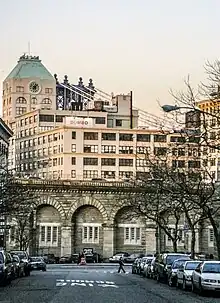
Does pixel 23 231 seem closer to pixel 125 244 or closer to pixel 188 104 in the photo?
pixel 125 244

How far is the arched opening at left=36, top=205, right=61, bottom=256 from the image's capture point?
123125mm

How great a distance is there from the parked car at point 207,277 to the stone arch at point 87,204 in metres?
79.5

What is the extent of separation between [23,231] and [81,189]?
43.8 feet

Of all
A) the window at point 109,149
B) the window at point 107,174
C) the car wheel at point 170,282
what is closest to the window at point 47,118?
the window at point 109,149

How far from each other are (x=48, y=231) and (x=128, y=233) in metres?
11.1

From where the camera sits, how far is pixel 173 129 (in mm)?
52125

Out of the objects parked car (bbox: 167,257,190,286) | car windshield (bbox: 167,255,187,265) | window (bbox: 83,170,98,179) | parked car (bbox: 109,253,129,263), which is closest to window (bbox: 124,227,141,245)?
parked car (bbox: 109,253,129,263)

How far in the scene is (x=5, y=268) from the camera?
175 ft

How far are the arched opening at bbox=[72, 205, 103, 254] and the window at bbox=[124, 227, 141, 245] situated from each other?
12.1ft

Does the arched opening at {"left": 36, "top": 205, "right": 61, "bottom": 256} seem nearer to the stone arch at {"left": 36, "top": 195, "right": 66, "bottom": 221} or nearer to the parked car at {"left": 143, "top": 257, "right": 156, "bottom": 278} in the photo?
the stone arch at {"left": 36, "top": 195, "right": 66, "bottom": 221}

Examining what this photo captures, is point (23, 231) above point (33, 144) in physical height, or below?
below

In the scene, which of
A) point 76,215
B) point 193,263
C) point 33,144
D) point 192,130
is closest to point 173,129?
point 192,130

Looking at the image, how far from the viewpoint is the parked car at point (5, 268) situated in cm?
5247

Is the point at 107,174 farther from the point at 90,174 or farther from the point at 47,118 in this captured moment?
the point at 47,118
